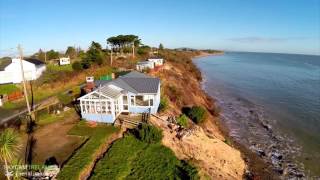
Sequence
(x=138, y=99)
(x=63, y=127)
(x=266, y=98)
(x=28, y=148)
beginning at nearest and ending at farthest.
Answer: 1. (x=28, y=148)
2. (x=63, y=127)
3. (x=138, y=99)
4. (x=266, y=98)

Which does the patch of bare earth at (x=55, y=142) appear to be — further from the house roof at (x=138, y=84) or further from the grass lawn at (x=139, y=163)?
the house roof at (x=138, y=84)

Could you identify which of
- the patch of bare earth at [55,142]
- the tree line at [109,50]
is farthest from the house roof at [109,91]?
the tree line at [109,50]

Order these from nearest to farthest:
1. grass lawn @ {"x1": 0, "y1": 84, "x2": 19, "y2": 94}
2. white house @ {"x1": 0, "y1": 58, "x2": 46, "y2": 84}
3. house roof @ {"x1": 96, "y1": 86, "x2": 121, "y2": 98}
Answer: house roof @ {"x1": 96, "y1": 86, "x2": 121, "y2": 98} < grass lawn @ {"x1": 0, "y1": 84, "x2": 19, "y2": 94} < white house @ {"x1": 0, "y1": 58, "x2": 46, "y2": 84}

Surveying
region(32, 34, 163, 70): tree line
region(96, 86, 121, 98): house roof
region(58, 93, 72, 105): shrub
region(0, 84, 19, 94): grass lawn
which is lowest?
region(58, 93, 72, 105): shrub

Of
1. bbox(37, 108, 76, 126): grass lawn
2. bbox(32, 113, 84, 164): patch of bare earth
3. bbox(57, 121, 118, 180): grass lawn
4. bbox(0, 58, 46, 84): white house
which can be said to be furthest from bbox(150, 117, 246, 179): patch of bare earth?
bbox(0, 58, 46, 84): white house

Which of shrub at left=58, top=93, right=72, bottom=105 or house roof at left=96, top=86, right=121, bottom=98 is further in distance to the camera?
shrub at left=58, top=93, right=72, bottom=105

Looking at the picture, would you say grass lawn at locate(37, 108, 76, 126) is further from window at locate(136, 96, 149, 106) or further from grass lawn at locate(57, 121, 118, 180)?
window at locate(136, 96, 149, 106)

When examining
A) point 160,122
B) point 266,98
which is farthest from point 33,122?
point 266,98

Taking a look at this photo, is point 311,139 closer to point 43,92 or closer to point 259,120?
point 259,120
